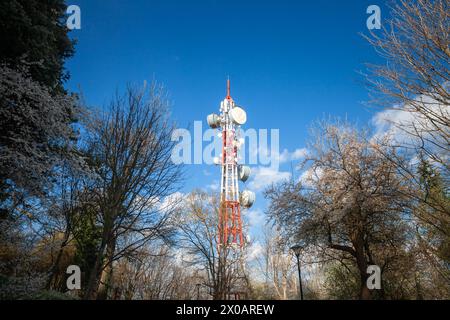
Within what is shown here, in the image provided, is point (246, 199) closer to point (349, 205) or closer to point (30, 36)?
point (349, 205)

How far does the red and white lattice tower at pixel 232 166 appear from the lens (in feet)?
66.6

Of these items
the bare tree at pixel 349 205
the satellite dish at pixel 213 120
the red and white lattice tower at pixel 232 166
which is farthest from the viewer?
the satellite dish at pixel 213 120

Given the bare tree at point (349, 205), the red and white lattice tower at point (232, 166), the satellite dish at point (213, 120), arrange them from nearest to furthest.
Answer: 1. the bare tree at point (349, 205)
2. the red and white lattice tower at point (232, 166)
3. the satellite dish at point (213, 120)

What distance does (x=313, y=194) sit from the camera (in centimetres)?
1151

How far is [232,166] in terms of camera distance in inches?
844

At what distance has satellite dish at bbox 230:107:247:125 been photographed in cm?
2173

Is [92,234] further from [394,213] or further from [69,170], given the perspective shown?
[394,213]

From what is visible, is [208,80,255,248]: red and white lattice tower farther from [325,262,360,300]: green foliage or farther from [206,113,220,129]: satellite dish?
[325,262,360,300]: green foliage

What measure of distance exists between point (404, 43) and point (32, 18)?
884 cm

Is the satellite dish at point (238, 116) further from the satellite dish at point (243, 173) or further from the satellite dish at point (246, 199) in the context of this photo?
the satellite dish at point (246, 199)

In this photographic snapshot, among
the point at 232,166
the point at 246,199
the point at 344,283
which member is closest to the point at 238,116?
the point at 232,166

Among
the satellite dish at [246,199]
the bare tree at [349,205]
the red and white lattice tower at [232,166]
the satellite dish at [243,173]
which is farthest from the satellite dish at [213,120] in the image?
the bare tree at [349,205]

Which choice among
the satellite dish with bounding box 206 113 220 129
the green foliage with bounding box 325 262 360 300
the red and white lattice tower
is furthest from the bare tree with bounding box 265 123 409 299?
the satellite dish with bounding box 206 113 220 129

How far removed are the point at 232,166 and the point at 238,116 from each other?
13.0 ft
